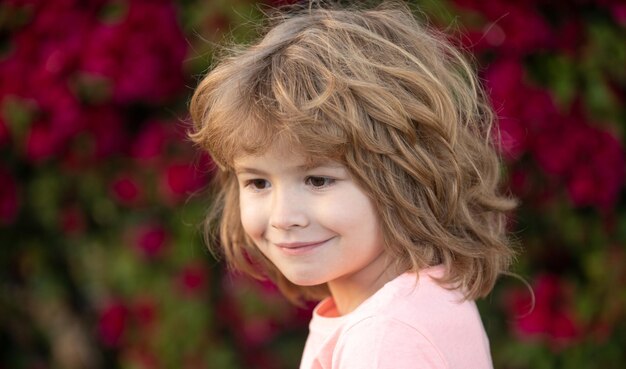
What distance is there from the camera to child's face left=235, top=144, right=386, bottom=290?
1744mm

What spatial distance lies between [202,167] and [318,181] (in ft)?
4.45

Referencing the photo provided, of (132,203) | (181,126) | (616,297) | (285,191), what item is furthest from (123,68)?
(616,297)

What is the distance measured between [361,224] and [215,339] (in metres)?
1.57

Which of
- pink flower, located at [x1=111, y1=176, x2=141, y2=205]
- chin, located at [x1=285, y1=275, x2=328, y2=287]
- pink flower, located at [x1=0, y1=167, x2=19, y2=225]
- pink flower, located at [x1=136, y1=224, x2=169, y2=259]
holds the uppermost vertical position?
chin, located at [x1=285, y1=275, x2=328, y2=287]

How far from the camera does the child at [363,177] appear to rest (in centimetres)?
171

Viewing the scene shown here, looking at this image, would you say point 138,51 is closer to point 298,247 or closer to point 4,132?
point 4,132

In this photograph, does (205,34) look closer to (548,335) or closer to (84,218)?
(84,218)

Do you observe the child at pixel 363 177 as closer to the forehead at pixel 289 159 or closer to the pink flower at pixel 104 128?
the forehead at pixel 289 159

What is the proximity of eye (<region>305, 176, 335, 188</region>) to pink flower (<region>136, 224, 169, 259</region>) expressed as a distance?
1.51 m

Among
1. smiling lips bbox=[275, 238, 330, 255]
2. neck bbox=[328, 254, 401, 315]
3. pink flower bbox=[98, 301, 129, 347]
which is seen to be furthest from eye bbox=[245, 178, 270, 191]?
pink flower bbox=[98, 301, 129, 347]

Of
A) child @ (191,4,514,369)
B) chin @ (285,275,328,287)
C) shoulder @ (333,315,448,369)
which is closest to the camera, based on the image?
shoulder @ (333,315,448,369)

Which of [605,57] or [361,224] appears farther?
[605,57]

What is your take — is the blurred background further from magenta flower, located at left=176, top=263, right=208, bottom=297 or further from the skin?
the skin

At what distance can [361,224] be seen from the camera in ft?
5.81
